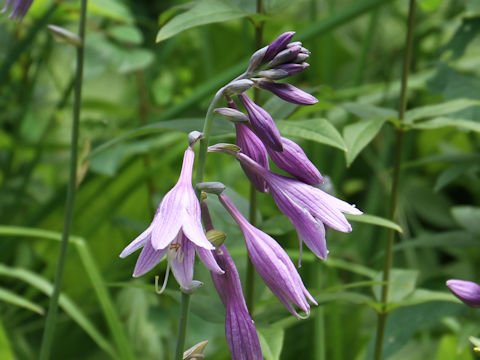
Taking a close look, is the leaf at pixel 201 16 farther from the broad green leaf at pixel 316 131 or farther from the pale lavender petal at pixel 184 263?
the pale lavender petal at pixel 184 263

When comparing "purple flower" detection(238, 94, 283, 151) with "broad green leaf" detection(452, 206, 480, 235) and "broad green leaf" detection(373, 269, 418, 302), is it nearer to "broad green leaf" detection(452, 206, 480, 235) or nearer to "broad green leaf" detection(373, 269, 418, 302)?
"broad green leaf" detection(373, 269, 418, 302)

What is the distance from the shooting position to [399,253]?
104 inches

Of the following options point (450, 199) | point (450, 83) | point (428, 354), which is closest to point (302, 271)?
point (428, 354)

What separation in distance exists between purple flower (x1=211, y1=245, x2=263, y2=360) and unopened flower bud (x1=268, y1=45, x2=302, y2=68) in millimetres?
278

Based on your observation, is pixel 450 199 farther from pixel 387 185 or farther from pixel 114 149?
pixel 114 149

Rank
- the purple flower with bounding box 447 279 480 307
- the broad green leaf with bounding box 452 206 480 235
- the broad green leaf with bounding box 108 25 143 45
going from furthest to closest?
the broad green leaf with bounding box 108 25 143 45, the broad green leaf with bounding box 452 206 480 235, the purple flower with bounding box 447 279 480 307

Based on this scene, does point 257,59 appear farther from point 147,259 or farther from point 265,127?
point 147,259

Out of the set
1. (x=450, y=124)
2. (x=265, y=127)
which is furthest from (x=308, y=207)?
(x=450, y=124)

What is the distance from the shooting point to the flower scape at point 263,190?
80cm

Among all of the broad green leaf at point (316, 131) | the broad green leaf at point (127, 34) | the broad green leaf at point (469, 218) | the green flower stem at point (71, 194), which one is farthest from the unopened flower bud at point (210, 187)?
the broad green leaf at point (127, 34)

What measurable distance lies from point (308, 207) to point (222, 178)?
1195mm

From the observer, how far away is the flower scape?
0.80 m

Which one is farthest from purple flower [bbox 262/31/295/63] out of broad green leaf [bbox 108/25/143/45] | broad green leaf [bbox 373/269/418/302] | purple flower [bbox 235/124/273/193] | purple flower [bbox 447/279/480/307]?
broad green leaf [bbox 108/25/143/45]

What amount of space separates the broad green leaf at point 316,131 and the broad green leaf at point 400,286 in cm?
42
